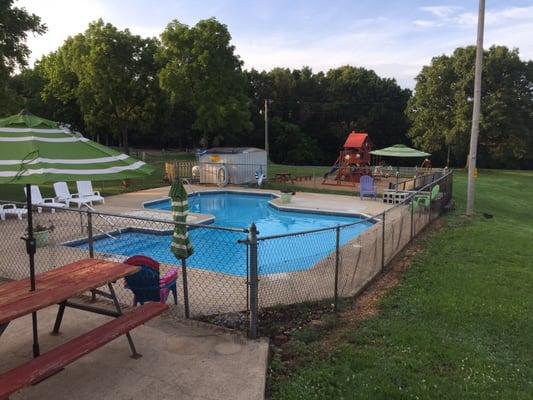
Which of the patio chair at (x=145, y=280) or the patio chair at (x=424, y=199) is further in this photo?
the patio chair at (x=424, y=199)

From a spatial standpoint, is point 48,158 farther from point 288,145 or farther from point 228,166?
point 288,145

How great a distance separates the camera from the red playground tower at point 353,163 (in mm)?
23953

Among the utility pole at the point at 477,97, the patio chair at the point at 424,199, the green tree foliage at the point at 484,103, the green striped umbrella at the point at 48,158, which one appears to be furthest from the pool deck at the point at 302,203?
the green tree foliage at the point at 484,103

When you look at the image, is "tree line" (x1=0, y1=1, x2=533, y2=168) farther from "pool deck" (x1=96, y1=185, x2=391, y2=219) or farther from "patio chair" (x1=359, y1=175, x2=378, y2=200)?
"patio chair" (x1=359, y1=175, x2=378, y2=200)

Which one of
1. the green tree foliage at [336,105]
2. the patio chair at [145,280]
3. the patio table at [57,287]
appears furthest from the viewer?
the green tree foliage at [336,105]

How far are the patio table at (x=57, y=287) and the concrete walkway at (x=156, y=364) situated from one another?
0.95 feet

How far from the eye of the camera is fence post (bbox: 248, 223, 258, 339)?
4625 millimetres

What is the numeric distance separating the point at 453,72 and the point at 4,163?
39659 millimetres

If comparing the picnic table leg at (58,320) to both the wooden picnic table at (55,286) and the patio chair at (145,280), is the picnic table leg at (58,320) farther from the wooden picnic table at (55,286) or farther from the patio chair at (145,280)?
the patio chair at (145,280)

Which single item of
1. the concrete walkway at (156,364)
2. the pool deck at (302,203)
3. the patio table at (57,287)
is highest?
the patio table at (57,287)

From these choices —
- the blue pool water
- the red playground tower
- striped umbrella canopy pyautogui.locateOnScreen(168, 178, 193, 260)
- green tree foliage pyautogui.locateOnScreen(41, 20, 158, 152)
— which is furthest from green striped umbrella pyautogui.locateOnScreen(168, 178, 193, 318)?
green tree foliage pyautogui.locateOnScreen(41, 20, 158, 152)

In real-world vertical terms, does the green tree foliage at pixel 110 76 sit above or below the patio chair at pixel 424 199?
above

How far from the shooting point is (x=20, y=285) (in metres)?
4.30

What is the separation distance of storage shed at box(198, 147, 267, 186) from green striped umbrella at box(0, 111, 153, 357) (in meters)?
18.6
